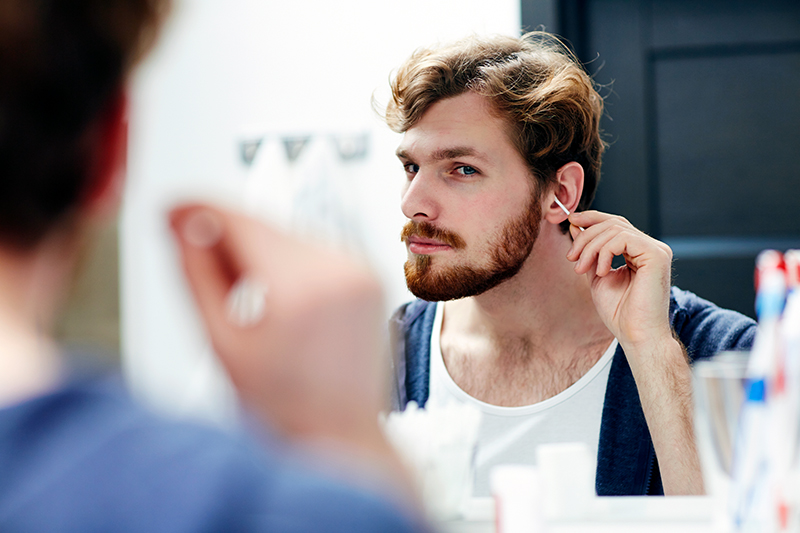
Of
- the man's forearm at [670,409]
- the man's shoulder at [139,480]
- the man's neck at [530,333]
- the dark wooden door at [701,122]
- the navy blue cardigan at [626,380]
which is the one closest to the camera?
the man's shoulder at [139,480]

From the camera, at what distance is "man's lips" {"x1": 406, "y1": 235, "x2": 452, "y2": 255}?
1.16m

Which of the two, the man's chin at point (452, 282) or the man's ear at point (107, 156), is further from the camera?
the man's chin at point (452, 282)

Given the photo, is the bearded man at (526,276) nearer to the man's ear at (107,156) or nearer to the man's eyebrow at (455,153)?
the man's eyebrow at (455,153)

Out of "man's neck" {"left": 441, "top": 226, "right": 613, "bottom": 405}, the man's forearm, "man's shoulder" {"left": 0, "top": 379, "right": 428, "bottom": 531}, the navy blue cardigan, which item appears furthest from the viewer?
"man's neck" {"left": 441, "top": 226, "right": 613, "bottom": 405}

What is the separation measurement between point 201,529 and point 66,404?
6 centimetres

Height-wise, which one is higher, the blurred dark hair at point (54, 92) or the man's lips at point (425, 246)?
the blurred dark hair at point (54, 92)

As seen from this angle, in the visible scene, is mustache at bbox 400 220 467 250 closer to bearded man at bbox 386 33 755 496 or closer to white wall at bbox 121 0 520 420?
bearded man at bbox 386 33 755 496

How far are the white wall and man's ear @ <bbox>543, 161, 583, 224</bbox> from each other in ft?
→ 1.17

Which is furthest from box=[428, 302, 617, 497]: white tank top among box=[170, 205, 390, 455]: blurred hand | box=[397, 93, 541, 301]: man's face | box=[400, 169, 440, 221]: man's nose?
box=[170, 205, 390, 455]: blurred hand

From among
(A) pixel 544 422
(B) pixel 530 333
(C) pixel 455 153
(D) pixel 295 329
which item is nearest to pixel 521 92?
(C) pixel 455 153

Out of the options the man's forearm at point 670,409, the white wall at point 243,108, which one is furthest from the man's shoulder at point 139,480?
the white wall at point 243,108

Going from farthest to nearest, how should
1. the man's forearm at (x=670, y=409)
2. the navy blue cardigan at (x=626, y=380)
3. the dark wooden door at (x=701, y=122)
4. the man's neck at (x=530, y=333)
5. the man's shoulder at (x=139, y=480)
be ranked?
the dark wooden door at (x=701, y=122) → the man's neck at (x=530, y=333) → the navy blue cardigan at (x=626, y=380) → the man's forearm at (x=670, y=409) → the man's shoulder at (x=139, y=480)

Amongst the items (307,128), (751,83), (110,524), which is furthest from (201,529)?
(751,83)

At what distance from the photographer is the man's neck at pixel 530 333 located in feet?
3.68
